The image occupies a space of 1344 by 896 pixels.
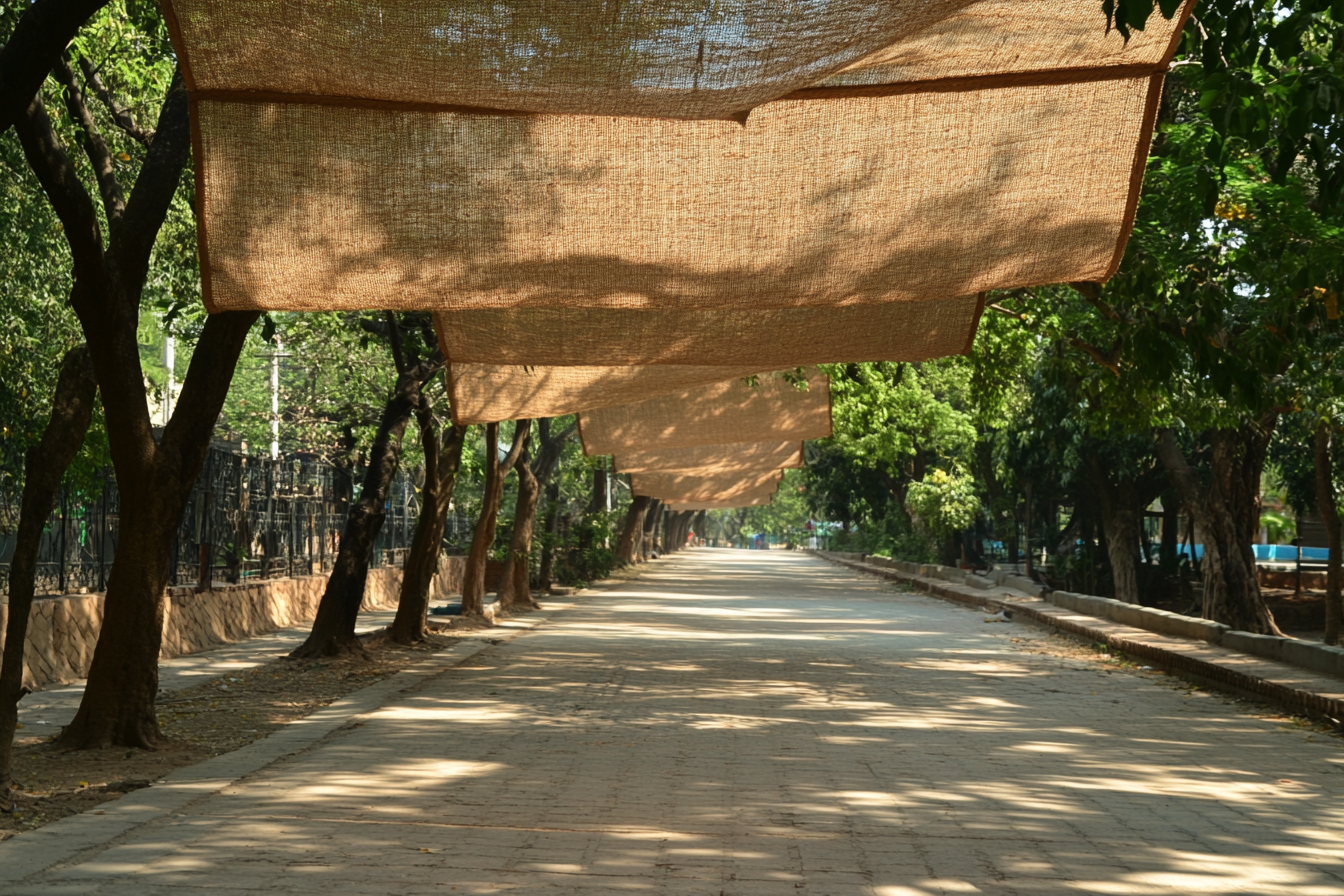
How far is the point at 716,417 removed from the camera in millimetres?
15531

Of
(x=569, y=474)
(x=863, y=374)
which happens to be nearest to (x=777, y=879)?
(x=863, y=374)

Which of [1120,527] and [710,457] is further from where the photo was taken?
[1120,527]

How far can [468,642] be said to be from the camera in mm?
15406

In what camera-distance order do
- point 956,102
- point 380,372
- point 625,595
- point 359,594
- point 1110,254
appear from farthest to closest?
point 625,595 < point 380,372 < point 359,594 < point 1110,254 < point 956,102

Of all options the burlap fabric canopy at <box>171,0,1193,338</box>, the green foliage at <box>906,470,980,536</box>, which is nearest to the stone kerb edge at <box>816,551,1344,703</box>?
the green foliage at <box>906,470,980,536</box>

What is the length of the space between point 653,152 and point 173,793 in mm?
3893

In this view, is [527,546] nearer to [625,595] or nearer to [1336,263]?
[625,595]

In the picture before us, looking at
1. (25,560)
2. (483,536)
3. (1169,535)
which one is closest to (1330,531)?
(483,536)

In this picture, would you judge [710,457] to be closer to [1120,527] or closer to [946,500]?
[1120,527]

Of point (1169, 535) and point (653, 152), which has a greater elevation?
point (653, 152)

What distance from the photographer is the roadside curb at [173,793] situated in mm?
5008

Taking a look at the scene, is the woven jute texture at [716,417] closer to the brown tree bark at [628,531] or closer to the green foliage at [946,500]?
the green foliage at [946,500]

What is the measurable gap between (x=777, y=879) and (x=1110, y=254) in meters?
3.48

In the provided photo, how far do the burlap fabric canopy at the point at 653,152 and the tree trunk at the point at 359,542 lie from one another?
7.15 metres
